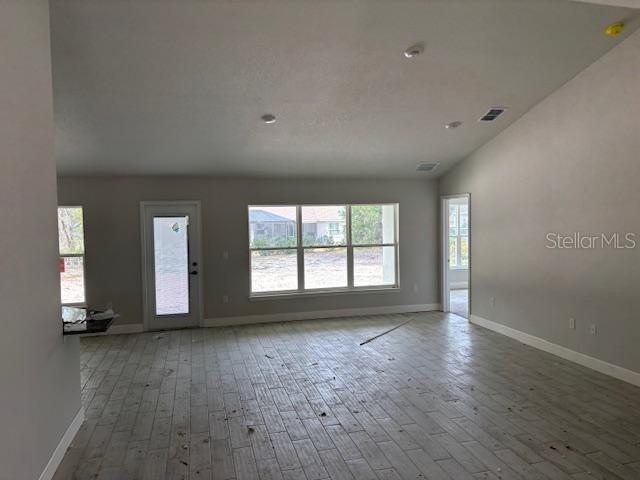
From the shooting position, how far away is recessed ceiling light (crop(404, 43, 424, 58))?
3.98 metres

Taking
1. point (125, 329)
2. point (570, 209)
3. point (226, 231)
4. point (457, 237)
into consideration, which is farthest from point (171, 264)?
point (457, 237)

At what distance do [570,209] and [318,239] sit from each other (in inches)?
149

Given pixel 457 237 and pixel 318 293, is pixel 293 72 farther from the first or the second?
pixel 457 237

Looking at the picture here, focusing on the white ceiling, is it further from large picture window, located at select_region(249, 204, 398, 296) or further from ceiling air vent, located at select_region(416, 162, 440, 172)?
large picture window, located at select_region(249, 204, 398, 296)

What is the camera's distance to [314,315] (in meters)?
7.30

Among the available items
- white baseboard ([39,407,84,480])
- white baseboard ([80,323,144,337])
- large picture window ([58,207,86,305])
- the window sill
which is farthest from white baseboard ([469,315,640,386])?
large picture window ([58,207,86,305])

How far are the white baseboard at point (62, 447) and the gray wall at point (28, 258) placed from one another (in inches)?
2.1

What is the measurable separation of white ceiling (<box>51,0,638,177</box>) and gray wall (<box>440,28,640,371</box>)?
0.29m

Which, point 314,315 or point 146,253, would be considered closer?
point 146,253

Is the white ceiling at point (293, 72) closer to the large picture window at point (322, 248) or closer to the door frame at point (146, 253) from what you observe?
the door frame at point (146, 253)

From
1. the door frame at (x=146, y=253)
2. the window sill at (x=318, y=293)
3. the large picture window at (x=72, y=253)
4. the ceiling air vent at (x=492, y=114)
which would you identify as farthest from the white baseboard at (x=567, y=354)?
the large picture window at (x=72, y=253)

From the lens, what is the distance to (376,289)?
25.0 feet

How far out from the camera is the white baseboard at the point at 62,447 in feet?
8.81

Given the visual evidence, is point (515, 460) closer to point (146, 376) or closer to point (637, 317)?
point (637, 317)
